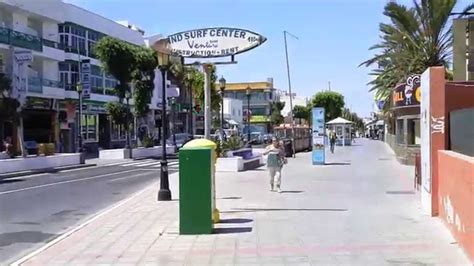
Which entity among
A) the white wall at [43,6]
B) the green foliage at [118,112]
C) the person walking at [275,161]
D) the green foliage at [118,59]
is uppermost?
the white wall at [43,6]

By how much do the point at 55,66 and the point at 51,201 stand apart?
3478cm

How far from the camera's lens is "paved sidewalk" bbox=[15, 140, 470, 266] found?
29.9ft

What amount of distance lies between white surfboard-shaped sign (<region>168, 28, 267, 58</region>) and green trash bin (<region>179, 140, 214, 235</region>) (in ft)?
16.3

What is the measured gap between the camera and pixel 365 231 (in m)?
11.2

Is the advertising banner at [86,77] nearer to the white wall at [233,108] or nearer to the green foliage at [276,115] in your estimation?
the white wall at [233,108]

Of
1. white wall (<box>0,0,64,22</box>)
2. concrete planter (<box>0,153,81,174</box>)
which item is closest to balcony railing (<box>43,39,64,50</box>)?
white wall (<box>0,0,64,22</box>)

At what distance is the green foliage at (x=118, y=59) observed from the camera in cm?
4428

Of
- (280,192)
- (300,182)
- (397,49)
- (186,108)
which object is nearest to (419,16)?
(397,49)

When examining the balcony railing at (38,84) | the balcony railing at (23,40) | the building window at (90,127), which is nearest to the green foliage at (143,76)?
the balcony railing at (38,84)

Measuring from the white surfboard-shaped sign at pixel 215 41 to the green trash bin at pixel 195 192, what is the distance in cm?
497

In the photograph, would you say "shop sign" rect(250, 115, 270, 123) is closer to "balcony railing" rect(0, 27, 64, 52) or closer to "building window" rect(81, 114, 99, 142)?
"building window" rect(81, 114, 99, 142)

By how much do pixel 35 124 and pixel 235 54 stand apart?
36.6 metres

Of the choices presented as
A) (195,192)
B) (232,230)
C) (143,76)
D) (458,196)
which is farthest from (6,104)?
(458,196)

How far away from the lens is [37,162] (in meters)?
33.5
